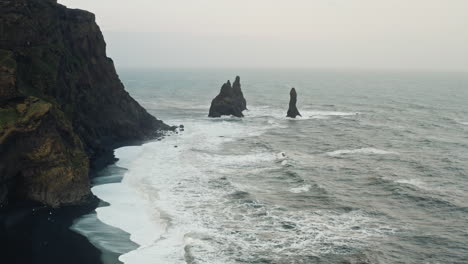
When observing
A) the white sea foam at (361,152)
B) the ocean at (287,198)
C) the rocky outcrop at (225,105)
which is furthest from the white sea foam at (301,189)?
the rocky outcrop at (225,105)

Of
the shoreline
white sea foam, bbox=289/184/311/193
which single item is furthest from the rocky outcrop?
the shoreline

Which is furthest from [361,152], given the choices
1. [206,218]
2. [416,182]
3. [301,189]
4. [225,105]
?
[225,105]

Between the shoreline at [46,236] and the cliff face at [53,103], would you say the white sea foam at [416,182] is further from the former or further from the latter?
the cliff face at [53,103]

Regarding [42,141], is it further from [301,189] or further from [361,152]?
[361,152]

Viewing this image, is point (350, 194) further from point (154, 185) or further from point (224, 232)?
point (154, 185)

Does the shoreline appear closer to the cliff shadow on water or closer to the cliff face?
the cliff shadow on water

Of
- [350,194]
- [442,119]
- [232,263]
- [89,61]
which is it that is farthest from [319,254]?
[442,119]
